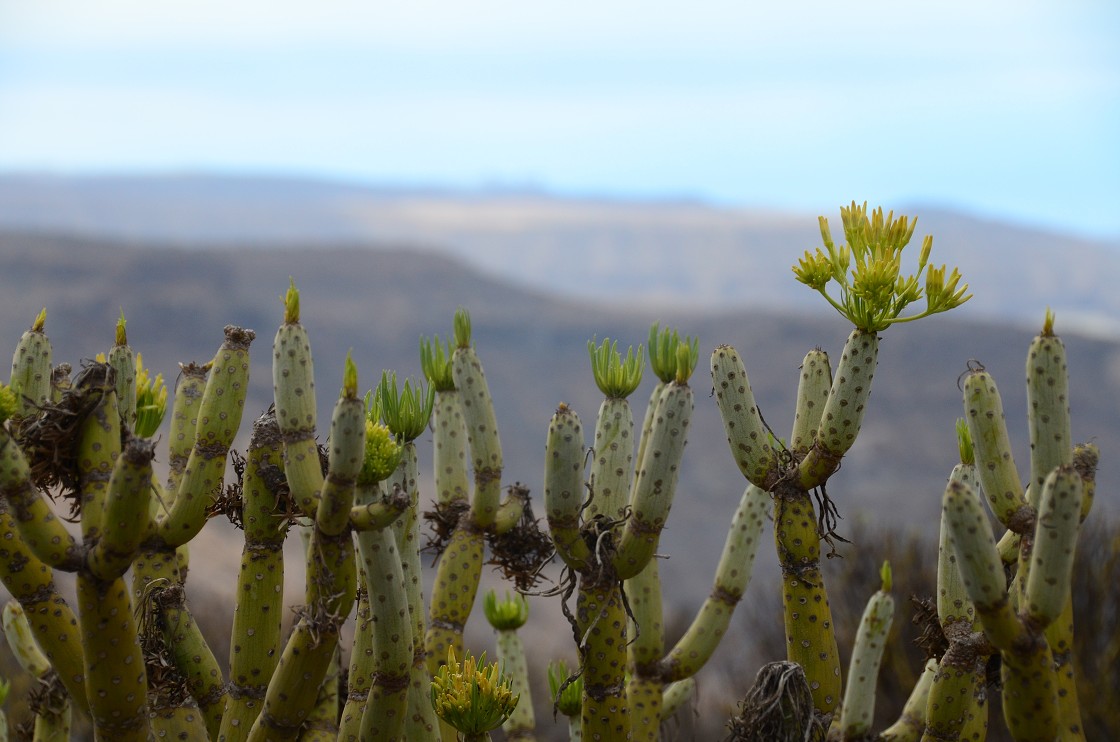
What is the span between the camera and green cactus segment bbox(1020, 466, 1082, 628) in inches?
104

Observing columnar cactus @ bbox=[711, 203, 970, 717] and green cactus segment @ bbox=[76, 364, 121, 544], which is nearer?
green cactus segment @ bbox=[76, 364, 121, 544]

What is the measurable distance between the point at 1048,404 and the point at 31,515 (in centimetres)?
260

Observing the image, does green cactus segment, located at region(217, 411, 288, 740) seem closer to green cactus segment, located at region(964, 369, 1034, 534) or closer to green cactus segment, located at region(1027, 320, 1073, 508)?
green cactus segment, located at region(964, 369, 1034, 534)

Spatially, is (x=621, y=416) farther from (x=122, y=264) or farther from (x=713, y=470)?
(x=122, y=264)

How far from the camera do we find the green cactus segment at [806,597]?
3.37 meters

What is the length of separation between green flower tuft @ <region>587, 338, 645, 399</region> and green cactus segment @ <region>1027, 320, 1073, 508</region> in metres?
1.09

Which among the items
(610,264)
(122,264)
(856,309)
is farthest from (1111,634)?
(610,264)

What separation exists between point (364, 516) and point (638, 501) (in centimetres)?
91

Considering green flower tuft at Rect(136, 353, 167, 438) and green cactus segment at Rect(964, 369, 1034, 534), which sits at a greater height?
green cactus segment at Rect(964, 369, 1034, 534)

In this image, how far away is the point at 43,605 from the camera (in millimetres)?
3154

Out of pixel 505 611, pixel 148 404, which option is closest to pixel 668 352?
pixel 505 611

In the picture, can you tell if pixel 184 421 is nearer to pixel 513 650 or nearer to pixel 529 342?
pixel 513 650

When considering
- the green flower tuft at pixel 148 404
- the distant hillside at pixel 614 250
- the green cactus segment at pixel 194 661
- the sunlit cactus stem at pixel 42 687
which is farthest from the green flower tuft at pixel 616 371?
the distant hillside at pixel 614 250

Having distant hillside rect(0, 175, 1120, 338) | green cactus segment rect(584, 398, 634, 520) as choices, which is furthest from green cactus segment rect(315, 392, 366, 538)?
distant hillside rect(0, 175, 1120, 338)
